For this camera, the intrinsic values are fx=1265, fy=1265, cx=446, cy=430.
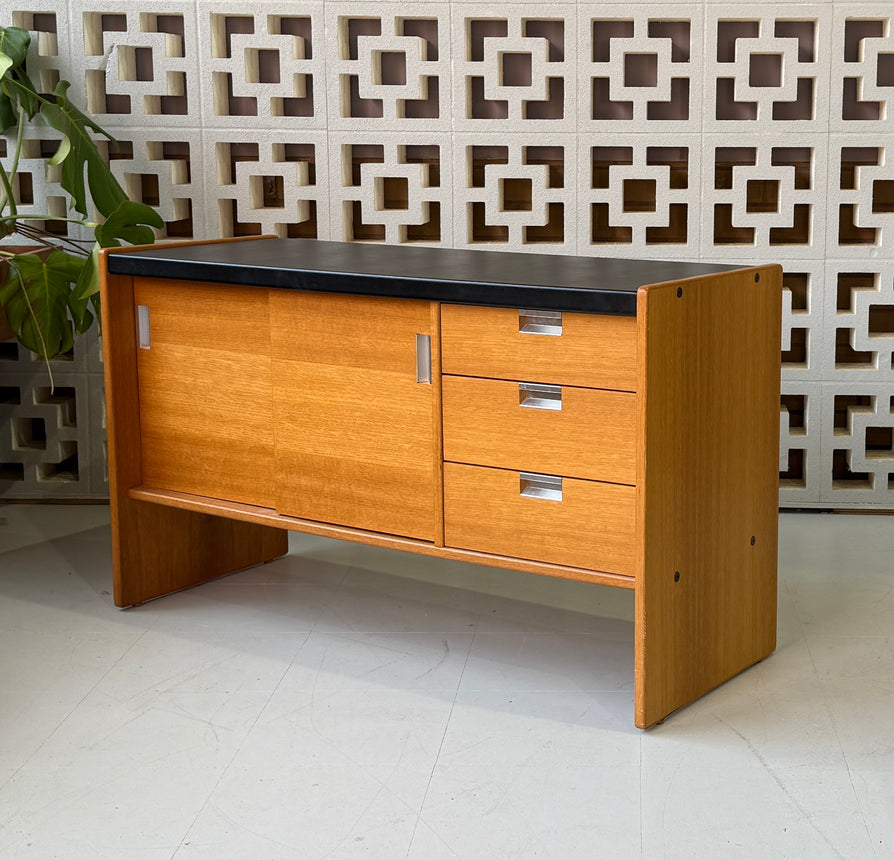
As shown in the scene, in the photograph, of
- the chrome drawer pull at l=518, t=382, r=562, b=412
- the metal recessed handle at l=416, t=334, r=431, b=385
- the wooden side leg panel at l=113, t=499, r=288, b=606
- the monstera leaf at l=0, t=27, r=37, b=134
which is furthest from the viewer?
→ the monstera leaf at l=0, t=27, r=37, b=134

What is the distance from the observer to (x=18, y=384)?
429 centimetres

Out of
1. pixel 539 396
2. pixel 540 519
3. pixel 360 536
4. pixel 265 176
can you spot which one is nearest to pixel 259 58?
pixel 265 176

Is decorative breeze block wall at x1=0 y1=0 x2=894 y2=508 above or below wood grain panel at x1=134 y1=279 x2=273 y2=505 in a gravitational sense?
Result: above

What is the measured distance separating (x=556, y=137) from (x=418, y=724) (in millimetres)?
2047

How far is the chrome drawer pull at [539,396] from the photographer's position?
8.35 ft

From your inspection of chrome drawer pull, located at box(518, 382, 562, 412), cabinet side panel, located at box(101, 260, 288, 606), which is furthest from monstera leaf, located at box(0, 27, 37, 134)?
chrome drawer pull, located at box(518, 382, 562, 412)

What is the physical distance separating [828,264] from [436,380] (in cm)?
176

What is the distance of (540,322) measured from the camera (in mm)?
2553

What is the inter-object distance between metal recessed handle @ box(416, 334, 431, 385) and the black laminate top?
113mm

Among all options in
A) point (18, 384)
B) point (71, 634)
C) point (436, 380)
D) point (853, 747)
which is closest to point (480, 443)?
point (436, 380)

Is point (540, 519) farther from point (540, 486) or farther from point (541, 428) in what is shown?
point (541, 428)

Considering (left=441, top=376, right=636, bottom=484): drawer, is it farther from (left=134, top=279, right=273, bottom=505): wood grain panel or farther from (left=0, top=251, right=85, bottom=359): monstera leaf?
(left=0, top=251, right=85, bottom=359): monstera leaf

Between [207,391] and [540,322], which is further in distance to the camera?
[207,391]

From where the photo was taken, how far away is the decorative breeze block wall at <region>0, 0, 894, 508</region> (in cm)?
384
